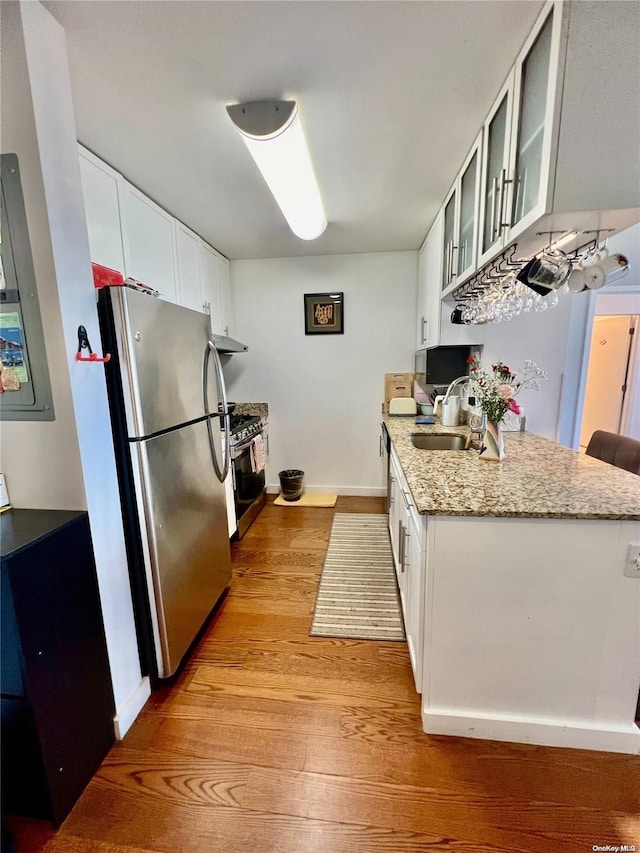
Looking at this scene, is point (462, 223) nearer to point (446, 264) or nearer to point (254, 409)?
point (446, 264)

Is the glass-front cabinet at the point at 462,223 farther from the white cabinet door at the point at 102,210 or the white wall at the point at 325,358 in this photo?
the white cabinet door at the point at 102,210

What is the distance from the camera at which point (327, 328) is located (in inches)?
138

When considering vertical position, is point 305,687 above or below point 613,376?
below

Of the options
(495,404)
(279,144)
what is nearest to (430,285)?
(495,404)

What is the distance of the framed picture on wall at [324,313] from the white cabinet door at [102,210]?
192 centimetres

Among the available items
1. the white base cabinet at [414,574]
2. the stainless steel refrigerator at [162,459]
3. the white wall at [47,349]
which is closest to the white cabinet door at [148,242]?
the stainless steel refrigerator at [162,459]

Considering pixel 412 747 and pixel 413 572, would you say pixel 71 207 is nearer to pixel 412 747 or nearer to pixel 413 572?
pixel 413 572

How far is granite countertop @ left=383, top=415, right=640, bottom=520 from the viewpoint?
118 centimetres

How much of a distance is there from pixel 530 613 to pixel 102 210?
2618 mm

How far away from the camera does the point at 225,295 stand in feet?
11.1

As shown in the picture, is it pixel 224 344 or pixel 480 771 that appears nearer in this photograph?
pixel 480 771

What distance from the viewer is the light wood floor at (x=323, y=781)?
1.04m

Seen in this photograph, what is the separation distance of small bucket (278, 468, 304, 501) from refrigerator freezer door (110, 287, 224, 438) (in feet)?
6.22

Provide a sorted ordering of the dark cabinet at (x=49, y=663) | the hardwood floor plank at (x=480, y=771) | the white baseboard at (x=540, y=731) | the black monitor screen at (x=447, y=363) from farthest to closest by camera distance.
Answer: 1. the black monitor screen at (x=447, y=363)
2. the white baseboard at (x=540, y=731)
3. the hardwood floor plank at (x=480, y=771)
4. the dark cabinet at (x=49, y=663)
